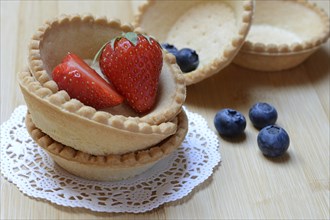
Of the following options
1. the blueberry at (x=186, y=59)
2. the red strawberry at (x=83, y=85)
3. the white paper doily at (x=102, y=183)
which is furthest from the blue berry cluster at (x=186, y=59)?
the red strawberry at (x=83, y=85)

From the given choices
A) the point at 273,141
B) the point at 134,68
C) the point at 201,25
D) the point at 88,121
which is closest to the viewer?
the point at 88,121

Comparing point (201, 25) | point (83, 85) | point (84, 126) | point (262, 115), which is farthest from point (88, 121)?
point (201, 25)

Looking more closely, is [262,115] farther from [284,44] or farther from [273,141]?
[284,44]

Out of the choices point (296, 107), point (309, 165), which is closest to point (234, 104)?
point (296, 107)

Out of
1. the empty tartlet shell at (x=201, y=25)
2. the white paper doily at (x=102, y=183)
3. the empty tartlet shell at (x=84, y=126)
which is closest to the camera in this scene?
the empty tartlet shell at (x=84, y=126)

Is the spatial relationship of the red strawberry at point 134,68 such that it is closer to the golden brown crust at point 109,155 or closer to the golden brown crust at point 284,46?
the golden brown crust at point 109,155
